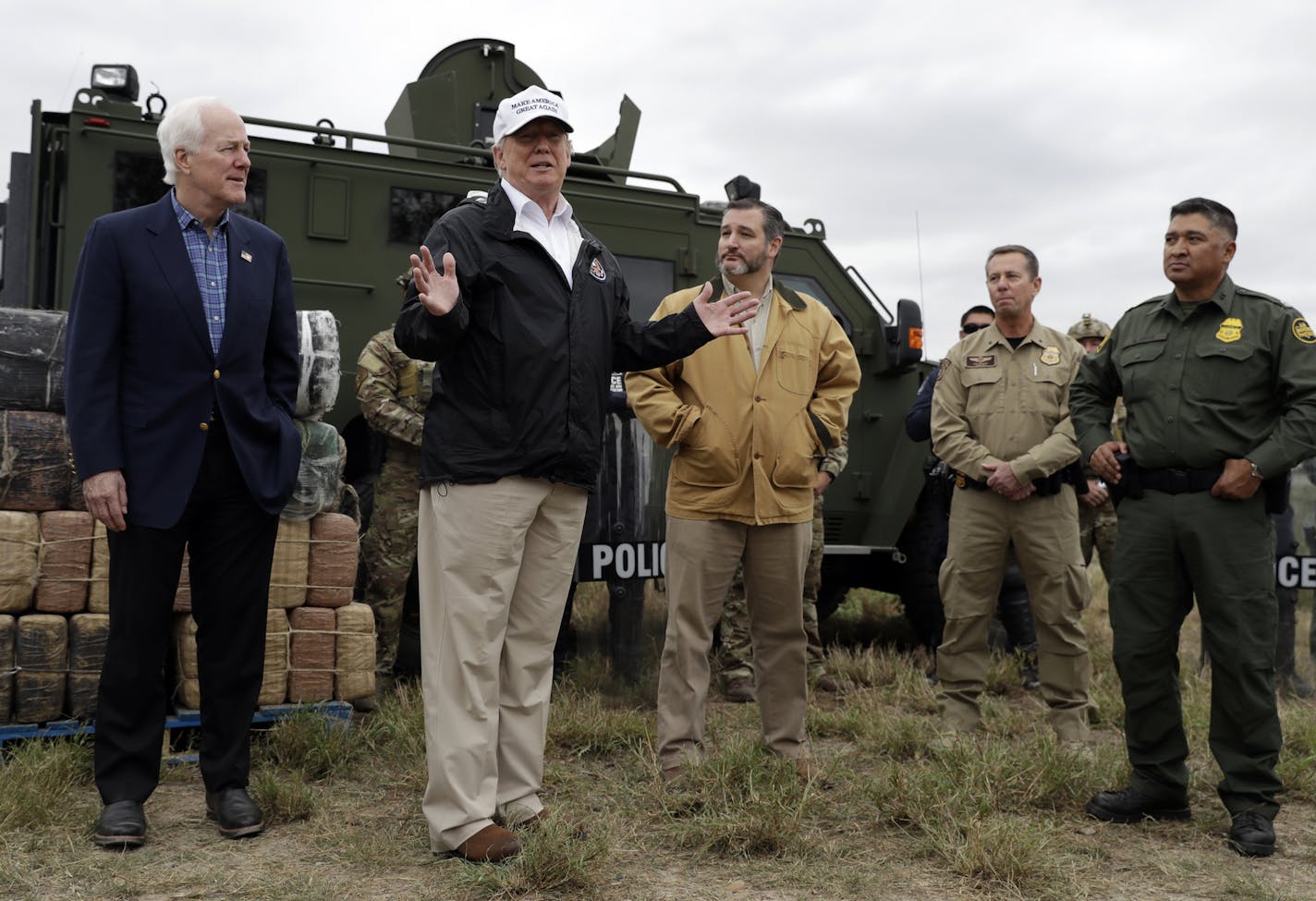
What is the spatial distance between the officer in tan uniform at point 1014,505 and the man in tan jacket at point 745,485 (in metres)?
0.89

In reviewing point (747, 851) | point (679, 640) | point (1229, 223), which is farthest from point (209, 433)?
point (1229, 223)

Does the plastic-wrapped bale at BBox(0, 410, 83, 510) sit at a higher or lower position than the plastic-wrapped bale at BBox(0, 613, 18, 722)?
higher

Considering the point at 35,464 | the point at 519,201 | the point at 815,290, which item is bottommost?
the point at 35,464

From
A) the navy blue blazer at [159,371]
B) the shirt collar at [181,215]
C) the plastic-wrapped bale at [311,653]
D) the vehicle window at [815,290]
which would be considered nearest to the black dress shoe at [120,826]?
the navy blue blazer at [159,371]

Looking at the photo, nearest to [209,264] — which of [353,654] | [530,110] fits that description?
[530,110]

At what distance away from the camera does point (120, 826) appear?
125 inches

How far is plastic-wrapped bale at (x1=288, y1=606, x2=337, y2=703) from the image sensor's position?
4242mm

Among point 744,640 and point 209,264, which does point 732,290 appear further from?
point 744,640

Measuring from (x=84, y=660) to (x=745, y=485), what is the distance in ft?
6.98

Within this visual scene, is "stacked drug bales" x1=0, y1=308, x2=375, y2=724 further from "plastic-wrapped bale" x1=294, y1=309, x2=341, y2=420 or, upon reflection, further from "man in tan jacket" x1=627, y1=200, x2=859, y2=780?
"man in tan jacket" x1=627, y1=200, x2=859, y2=780

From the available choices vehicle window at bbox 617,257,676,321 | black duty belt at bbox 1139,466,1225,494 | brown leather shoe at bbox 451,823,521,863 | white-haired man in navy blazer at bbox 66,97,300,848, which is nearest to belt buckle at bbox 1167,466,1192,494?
black duty belt at bbox 1139,466,1225,494

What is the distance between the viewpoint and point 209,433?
334 cm

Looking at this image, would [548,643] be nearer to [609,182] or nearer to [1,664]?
[1,664]

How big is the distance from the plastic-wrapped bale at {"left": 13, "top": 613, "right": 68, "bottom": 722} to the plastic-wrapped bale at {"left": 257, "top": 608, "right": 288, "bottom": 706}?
612 mm
